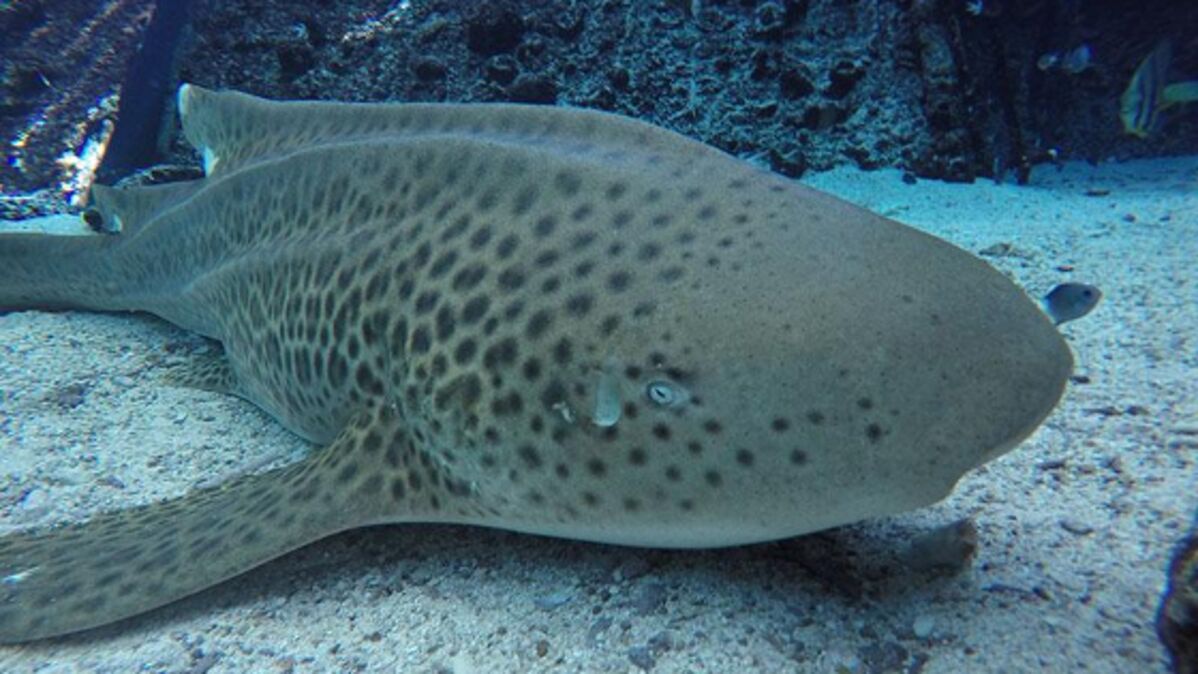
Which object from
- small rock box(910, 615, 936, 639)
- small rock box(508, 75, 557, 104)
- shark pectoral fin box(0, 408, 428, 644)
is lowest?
small rock box(910, 615, 936, 639)

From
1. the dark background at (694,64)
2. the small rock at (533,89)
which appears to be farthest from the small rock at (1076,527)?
the small rock at (533,89)

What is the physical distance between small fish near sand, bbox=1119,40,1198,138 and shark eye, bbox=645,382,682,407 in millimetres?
7661

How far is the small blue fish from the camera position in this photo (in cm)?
374

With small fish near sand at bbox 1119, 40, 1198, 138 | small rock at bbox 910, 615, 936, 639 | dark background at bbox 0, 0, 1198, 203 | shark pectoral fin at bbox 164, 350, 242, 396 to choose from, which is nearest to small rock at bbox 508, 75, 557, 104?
dark background at bbox 0, 0, 1198, 203

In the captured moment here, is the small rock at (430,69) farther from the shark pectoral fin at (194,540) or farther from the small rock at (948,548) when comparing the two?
the small rock at (948,548)

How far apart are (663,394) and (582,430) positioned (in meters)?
0.30

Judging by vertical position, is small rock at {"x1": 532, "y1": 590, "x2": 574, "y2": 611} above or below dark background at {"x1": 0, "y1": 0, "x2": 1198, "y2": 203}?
below

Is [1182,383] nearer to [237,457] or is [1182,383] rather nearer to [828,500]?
[828,500]

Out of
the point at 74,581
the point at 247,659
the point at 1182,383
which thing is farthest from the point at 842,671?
the point at 74,581

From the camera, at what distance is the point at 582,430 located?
2236mm

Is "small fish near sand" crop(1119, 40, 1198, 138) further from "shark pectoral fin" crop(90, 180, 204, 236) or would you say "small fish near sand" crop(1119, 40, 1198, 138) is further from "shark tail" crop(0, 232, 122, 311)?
"shark tail" crop(0, 232, 122, 311)

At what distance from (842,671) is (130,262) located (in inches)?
232

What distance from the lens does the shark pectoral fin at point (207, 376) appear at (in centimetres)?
452

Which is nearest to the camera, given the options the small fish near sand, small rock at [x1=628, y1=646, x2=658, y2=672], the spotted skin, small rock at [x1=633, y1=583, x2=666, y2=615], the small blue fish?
the spotted skin
